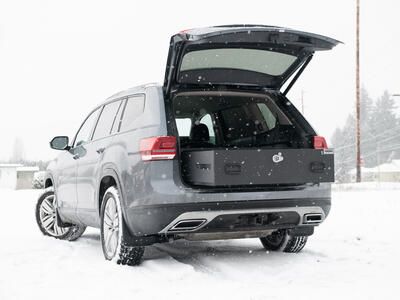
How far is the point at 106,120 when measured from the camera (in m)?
6.90

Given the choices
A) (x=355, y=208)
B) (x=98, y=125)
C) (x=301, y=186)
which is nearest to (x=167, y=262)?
(x=301, y=186)

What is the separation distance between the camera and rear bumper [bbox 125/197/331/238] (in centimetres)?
522

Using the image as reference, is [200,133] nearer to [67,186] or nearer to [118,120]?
[118,120]

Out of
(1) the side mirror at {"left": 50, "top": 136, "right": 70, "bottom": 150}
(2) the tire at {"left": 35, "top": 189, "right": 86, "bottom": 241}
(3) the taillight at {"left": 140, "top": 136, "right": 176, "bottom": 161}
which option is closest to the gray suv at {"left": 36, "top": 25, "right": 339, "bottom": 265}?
(3) the taillight at {"left": 140, "top": 136, "right": 176, "bottom": 161}

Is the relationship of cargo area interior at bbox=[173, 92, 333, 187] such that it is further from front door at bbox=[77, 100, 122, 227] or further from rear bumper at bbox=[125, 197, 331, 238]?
front door at bbox=[77, 100, 122, 227]

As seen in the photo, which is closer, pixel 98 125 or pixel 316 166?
pixel 316 166

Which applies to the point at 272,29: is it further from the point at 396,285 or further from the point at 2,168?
the point at 2,168

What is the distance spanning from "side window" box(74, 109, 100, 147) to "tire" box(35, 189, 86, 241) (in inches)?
47.6

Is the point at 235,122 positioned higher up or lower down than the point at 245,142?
higher up

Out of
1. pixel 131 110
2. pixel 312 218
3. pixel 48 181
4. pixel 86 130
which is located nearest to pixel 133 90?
pixel 131 110

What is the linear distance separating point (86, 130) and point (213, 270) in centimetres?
292

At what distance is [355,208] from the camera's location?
1166cm

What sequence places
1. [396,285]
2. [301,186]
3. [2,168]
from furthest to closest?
[2,168] → [301,186] → [396,285]

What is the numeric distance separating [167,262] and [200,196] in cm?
99
